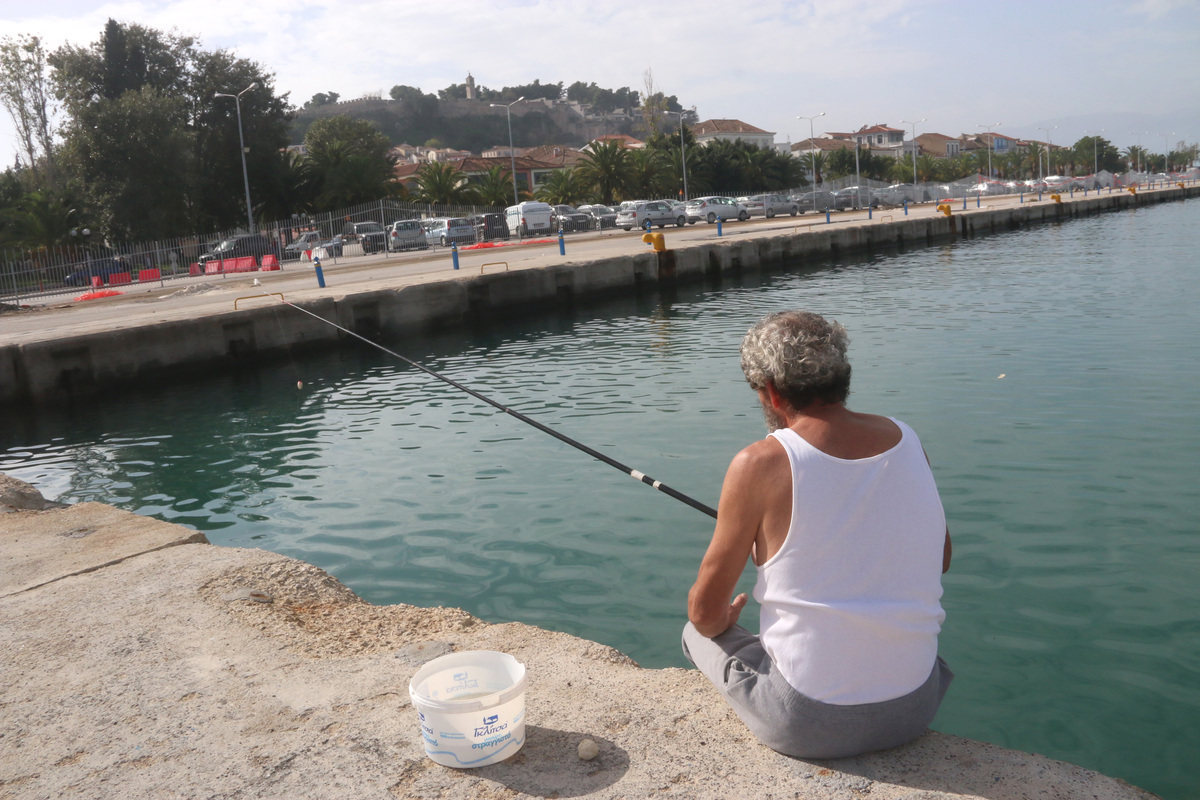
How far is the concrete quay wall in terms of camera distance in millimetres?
13008

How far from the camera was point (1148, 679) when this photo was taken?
411 cm

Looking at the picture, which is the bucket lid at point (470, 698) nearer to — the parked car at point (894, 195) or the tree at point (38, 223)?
the tree at point (38, 223)

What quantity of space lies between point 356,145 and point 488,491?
6486cm

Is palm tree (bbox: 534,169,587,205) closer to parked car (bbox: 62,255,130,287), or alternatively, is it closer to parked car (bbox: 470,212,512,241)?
parked car (bbox: 470,212,512,241)

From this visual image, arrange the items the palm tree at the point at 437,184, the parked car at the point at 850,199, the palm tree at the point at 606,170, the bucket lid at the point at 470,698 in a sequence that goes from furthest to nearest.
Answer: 1. the palm tree at the point at 606,170
2. the palm tree at the point at 437,184
3. the parked car at the point at 850,199
4. the bucket lid at the point at 470,698

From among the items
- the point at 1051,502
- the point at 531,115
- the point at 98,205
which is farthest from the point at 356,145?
the point at 531,115

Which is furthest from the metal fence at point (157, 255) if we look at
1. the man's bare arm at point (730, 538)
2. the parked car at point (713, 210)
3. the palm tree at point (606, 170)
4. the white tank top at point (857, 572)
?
the white tank top at point (857, 572)

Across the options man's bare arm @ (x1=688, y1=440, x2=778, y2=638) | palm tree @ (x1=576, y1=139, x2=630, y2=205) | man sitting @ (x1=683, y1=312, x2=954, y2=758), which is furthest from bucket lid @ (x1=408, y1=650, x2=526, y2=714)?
palm tree @ (x1=576, y1=139, x2=630, y2=205)

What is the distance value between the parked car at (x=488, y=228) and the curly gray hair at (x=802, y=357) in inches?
1446

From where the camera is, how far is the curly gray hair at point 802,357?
2.41 metres

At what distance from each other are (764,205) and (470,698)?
46.2 metres

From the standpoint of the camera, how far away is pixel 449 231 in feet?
122

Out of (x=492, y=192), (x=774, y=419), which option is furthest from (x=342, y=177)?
(x=774, y=419)

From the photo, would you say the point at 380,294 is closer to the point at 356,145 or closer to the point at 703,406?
the point at 703,406
